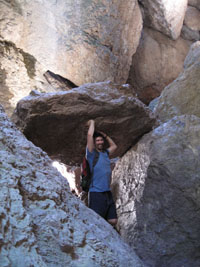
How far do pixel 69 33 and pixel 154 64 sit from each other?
415cm

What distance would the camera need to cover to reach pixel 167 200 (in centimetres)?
326

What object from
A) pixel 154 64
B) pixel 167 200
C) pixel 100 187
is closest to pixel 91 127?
pixel 100 187

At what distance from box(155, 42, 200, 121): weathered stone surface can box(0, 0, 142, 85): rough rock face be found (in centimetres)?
304

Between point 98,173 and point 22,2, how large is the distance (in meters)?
5.25

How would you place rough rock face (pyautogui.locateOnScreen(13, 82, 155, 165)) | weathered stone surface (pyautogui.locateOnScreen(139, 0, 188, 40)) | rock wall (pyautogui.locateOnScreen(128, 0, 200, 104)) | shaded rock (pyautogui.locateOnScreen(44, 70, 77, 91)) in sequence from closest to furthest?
rough rock face (pyautogui.locateOnScreen(13, 82, 155, 165)), shaded rock (pyautogui.locateOnScreen(44, 70, 77, 91)), weathered stone surface (pyautogui.locateOnScreen(139, 0, 188, 40)), rock wall (pyautogui.locateOnScreen(128, 0, 200, 104))

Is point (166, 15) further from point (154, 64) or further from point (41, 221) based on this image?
point (41, 221)

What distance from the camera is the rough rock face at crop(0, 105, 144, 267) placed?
126 cm

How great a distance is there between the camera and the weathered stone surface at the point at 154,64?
1013cm

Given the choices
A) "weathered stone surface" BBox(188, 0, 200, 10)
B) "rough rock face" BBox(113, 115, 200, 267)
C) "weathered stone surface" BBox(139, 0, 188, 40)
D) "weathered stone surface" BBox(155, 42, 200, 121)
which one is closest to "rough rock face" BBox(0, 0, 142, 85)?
"weathered stone surface" BBox(139, 0, 188, 40)

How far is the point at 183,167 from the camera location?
10.7 ft

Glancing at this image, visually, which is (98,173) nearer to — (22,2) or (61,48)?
(61,48)

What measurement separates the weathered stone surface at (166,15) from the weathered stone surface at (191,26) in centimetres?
52

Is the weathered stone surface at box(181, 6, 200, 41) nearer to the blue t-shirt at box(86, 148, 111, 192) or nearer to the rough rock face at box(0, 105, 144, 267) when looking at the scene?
the blue t-shirt at box(86, 148, 111, 192)

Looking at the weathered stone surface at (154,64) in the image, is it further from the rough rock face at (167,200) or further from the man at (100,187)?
the man at (100,187)
